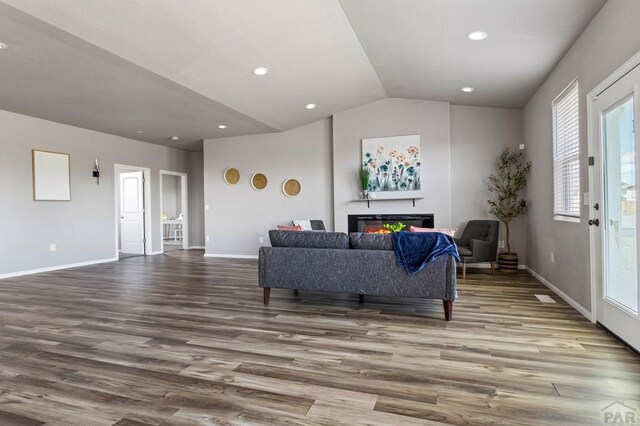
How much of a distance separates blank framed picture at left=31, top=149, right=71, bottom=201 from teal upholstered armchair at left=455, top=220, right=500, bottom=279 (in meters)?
6.74

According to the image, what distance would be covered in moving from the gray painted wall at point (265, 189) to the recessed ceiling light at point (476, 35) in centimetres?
376

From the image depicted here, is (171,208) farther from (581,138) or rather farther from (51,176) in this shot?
(581,138)

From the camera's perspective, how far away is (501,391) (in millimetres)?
1960

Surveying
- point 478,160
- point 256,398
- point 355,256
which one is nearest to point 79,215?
point 355,256

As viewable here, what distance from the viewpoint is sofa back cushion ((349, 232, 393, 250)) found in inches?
134

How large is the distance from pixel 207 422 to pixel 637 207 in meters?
2.86

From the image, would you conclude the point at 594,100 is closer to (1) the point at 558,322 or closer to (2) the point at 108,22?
(1) the point at 558,322

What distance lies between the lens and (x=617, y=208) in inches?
106

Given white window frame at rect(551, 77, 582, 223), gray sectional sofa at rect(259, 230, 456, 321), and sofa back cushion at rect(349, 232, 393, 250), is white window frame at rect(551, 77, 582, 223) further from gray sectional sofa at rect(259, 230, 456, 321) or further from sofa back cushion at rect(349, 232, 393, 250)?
sofa back cushion at rect(349, 232, 393, 250)

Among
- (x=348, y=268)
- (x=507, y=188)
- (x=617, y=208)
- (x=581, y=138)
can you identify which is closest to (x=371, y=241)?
(x=348, y=268)

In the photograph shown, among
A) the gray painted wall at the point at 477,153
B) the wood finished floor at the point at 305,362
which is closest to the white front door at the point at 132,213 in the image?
the wood finished floor at the point at 305,362

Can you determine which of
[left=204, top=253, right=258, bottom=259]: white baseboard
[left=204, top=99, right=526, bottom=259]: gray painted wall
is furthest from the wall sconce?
[left=204, top=253, right=258, bottom=259]: white baseboard

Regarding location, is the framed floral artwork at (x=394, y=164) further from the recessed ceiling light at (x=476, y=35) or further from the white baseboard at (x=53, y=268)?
the white baseboard at (x=53, y=268)

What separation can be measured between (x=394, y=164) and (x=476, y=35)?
307 cm
